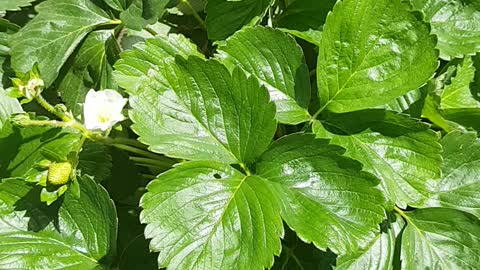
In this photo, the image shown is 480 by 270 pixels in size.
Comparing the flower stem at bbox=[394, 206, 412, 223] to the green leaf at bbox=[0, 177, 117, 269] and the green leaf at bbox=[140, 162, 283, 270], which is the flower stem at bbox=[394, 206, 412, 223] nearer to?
the green leaf at bbox=[140, 162, 283, 270]

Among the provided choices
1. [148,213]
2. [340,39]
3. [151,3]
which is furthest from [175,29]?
[148,213]

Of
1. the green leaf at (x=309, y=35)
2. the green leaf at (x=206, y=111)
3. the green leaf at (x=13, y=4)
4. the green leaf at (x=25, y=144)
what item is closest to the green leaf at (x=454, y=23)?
the green leaf at (x=309, y=35)

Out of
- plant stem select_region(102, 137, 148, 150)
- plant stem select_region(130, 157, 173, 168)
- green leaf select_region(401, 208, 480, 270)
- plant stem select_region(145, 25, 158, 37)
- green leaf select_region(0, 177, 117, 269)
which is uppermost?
plant stem select_region(145, 25, 158, 37)

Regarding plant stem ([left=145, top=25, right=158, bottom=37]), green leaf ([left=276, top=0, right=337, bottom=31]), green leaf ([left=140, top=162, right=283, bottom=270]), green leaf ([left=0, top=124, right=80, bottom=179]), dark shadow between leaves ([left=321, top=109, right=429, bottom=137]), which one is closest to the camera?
green leaf ([left=140, top=162, right=283, bottom=270])

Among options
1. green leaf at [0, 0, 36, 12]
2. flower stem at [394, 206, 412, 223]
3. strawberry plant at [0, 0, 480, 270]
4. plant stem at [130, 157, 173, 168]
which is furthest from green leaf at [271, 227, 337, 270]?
green leaf at [0, 0, 36, 12]

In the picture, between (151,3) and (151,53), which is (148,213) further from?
(151,3)
